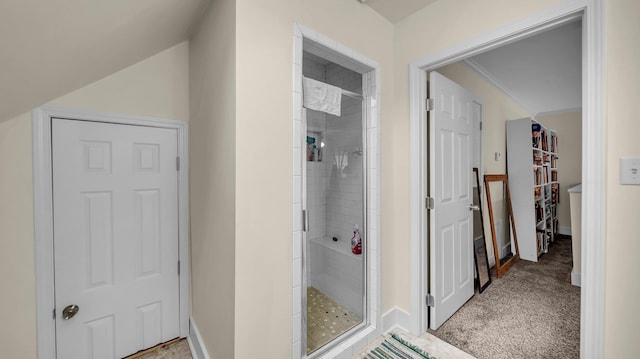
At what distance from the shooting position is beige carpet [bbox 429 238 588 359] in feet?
5.90

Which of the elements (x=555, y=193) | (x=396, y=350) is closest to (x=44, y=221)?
(x=396, y=350)

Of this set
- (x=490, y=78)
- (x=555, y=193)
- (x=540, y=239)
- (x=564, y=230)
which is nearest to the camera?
(x=490, y=78)

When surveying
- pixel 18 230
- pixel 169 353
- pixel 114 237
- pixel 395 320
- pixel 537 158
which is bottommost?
pixel 169 353

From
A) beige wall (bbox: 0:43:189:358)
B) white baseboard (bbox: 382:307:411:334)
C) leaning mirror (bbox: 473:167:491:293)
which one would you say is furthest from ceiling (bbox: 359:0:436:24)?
white baseboard (bbox: 382:307:411:334)

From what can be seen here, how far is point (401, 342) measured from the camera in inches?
73.0

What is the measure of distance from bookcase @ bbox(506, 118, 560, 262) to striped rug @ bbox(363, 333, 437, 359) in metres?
2.89

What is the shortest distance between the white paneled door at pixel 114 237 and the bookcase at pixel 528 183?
444 cm

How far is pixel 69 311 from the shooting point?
157 centimetres

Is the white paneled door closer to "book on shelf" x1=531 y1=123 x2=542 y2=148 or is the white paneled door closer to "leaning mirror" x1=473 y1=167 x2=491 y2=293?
"leaning mirror" x1=473 y1=167 x2=491 y2=293

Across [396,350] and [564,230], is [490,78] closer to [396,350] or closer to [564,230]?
[396,350]

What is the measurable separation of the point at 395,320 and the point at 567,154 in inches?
226

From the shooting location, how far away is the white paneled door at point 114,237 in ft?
5.12

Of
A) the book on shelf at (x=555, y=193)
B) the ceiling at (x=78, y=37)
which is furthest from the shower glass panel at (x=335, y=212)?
the book on shelf at (x=555, y=193)

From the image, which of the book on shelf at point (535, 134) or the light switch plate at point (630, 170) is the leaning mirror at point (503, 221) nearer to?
the book on shelf at point (535, 134)
